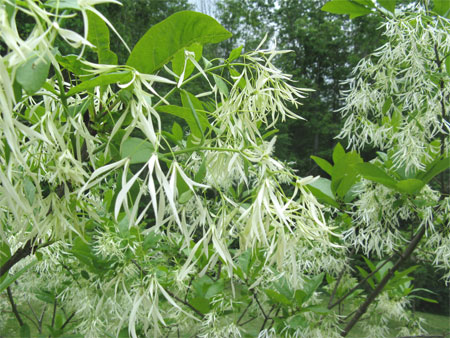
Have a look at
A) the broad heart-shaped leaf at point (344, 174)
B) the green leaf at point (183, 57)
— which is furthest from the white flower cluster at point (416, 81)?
the green leaf at point (183, 57)

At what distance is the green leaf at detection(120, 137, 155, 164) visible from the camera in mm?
360

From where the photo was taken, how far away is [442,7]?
37.9 inches

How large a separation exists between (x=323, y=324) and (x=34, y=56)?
3.74 feet

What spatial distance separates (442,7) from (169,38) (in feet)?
2.70

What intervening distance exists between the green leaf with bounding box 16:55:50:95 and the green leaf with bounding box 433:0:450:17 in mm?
951

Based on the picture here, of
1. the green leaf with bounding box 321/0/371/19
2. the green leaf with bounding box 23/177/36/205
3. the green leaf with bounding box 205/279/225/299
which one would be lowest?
the green leaf with bounding box 205/279/225/299

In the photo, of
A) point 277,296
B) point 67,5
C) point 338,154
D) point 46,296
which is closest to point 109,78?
point 67,5

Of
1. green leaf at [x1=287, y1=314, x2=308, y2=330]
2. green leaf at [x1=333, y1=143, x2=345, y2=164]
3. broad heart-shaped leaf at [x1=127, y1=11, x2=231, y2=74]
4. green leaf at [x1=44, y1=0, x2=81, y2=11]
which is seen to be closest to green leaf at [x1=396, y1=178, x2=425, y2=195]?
green leaf at [x1=333, y1=143, x2=345, y2=164]

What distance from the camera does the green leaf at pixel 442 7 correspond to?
0.95 meters

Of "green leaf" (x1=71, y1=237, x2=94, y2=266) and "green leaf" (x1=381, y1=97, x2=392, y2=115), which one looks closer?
"green leaf" (x1=71, y1=237, x2=94, y2=266)

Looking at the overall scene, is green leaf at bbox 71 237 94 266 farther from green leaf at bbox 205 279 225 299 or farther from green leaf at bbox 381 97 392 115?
green leaf at bbox 381 97 392 115

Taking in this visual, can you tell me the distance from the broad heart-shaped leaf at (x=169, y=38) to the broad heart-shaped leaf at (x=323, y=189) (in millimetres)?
434

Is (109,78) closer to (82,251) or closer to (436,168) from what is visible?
(82,251)

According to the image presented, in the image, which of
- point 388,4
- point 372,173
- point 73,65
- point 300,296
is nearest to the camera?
point 73,65
